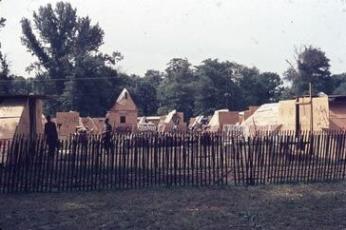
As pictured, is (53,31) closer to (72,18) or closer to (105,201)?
(72,18)

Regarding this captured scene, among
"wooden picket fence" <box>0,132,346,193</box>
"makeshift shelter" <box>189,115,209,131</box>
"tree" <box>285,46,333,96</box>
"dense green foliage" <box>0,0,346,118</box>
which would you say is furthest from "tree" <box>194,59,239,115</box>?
"wooden picket fence" <box>0,132,346,193</box>

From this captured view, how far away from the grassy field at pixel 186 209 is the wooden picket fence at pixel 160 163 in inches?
27.6

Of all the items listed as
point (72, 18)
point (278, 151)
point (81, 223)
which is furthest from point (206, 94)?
point (81, 223)

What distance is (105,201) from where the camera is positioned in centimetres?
1250

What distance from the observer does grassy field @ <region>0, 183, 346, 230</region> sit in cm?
984

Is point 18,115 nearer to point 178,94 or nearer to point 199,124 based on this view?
point 199,124

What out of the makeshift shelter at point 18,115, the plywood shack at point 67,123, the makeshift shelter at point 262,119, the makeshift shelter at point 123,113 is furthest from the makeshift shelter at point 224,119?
the makeshift shelter at point 18,115

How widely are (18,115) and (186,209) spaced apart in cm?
1438

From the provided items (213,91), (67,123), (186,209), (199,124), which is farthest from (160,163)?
(213,91)

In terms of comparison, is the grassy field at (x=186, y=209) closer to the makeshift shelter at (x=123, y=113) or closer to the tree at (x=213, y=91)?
the makeshift shelter at (x=123, y=113)

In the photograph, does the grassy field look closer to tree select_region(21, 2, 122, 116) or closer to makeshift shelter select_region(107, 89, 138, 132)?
makeshift shelter select_region(107, 89, 138, 132)

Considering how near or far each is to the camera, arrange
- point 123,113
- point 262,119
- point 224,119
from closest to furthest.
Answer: point 262,119 → point 224,119 → point 123,113

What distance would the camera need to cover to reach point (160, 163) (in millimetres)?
15188

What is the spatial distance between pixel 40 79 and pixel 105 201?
210 feet
